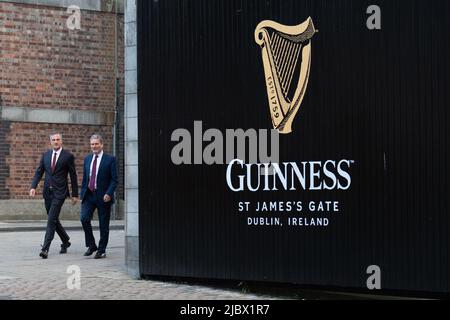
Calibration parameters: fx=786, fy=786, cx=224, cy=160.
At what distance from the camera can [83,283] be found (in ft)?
29.1

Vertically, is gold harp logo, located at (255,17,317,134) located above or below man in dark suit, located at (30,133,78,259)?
above

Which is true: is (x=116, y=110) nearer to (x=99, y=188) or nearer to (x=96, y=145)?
(x=96, y=145)

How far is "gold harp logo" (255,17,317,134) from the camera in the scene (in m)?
7.84

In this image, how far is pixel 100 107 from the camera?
68.4 ft

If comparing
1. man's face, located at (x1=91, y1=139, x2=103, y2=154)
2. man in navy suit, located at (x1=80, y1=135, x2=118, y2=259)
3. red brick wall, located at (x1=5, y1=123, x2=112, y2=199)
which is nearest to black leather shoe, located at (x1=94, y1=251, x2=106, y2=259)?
man in navy suit, located at (x1=80, y1=135, x2=118, y2=259)

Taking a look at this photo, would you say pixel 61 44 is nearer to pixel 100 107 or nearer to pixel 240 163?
pixel 100 107

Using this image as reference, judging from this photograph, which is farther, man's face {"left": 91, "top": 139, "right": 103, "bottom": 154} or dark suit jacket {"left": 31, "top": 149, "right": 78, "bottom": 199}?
dark suit jacket {"left": 31, "top": 149, "right": 78, "bottom": 199}

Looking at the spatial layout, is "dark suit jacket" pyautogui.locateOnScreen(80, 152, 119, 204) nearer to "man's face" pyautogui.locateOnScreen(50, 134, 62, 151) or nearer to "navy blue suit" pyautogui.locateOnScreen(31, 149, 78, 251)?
"navy blue suit" pyautogui.locateOnScreen(31, 149, 78, 251)

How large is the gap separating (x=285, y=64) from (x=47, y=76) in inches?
516

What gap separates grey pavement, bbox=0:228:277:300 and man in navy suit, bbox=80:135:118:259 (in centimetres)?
46

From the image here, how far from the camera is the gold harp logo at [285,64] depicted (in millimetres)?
7836

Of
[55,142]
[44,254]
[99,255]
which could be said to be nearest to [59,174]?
[55,142]

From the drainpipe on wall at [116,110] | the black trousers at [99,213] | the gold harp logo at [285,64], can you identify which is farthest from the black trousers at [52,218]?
the drainpipe on wall at [116,110]

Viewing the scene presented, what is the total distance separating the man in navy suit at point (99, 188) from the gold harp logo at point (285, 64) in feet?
13.9
